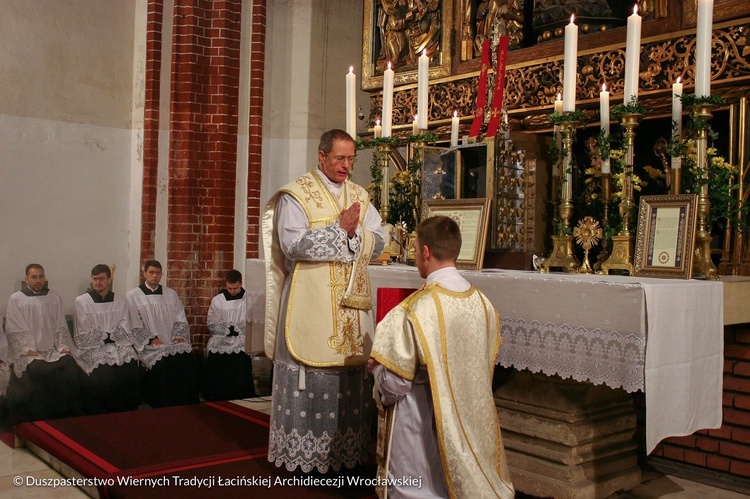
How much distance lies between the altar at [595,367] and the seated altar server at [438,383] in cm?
56

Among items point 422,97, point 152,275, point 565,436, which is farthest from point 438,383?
point 152,275

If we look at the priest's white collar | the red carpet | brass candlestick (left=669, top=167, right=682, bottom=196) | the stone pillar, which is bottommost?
the red carpet

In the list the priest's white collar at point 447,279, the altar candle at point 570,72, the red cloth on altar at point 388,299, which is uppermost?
the altar candle at point 570,72

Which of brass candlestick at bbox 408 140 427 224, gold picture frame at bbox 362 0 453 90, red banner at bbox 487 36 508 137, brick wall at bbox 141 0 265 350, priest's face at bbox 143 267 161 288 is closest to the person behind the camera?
red banner at bbox 487 36 508 137

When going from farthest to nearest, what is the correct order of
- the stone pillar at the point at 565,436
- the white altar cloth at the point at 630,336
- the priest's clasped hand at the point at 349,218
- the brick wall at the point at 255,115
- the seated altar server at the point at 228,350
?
1. the brick wall at the point at 255,115
2. the seated altar server at the point at 228,350
3. the stone pillar at the point at 565,436
4. the priest's clasped hand at the point at 349,218
5. the white altar cloth at the point at 630,336

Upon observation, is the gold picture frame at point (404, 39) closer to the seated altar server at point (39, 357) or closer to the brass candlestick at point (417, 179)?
the brass candlestick at point (417, 179)

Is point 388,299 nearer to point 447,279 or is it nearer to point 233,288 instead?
point 447,279

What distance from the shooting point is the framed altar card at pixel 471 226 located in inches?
197

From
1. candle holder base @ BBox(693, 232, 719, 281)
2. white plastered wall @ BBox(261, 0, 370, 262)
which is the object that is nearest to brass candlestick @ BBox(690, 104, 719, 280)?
candle holder base @ BBox(693, 232, 719, 281)

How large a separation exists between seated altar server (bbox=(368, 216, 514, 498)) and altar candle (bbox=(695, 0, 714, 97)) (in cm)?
175

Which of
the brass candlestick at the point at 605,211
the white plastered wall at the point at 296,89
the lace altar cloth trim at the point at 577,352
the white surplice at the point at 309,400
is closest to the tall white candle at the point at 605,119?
the brass candlestick at the point at 605,211

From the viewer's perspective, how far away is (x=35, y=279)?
7.43 m

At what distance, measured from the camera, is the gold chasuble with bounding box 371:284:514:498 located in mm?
3449

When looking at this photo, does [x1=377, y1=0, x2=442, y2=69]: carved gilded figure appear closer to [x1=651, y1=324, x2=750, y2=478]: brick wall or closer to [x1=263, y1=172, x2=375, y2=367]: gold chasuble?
[x1=263, y1=172, x2=375, y2=367]: gold chasuble
